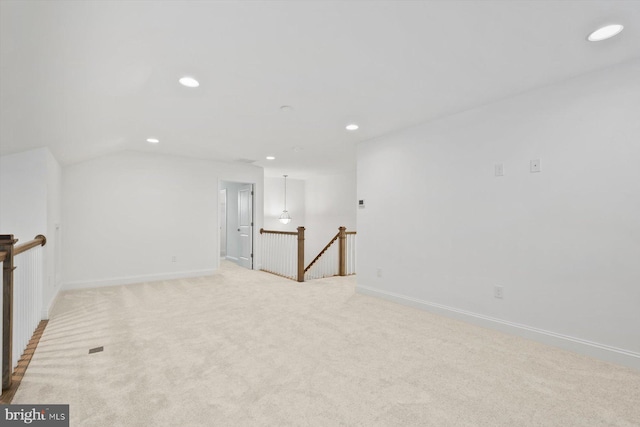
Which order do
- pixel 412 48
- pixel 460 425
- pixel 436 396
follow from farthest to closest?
pixel 412 48, pixel 436 396, pixel 460 425

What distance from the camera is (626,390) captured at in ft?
6.61

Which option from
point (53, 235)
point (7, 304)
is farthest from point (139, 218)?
point (7, 304)

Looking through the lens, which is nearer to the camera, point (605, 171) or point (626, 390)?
point (626, 390)

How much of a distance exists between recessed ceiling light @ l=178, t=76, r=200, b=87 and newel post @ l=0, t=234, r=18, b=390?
168cm

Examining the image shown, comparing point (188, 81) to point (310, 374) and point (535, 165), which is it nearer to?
point (310, 374)

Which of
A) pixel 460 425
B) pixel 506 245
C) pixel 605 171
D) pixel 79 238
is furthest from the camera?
pixel 79 238

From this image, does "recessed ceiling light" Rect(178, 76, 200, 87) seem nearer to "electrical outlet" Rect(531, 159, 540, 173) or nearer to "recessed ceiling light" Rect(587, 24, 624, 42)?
"recessed ceiling light" Rect(587, 24, 624, 42)

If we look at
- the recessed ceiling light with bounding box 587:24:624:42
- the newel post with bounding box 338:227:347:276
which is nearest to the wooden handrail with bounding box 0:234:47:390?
the recessed ceiling light with bounding box 587:24:624:42

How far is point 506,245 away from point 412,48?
2.17 meters

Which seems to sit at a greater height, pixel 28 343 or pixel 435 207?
pixel 435 207

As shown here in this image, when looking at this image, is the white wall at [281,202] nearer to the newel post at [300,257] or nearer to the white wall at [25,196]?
the newel post at [300,257]

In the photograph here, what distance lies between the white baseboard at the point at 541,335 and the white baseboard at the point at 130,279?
4029mm

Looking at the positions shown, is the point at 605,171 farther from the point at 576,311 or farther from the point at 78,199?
the point at 78,199

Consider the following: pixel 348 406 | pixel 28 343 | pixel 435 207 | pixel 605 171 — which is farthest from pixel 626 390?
pixel 28 343
